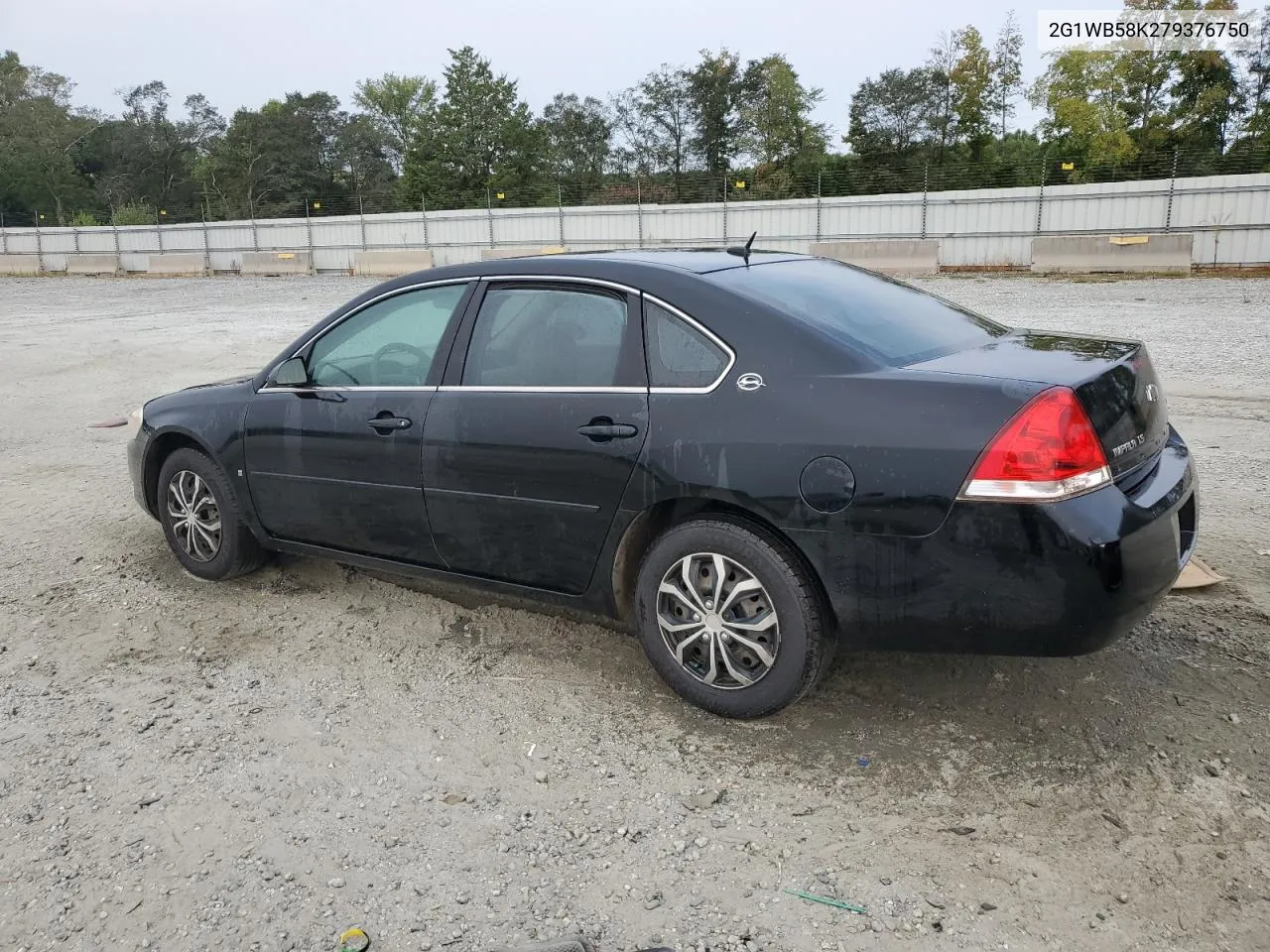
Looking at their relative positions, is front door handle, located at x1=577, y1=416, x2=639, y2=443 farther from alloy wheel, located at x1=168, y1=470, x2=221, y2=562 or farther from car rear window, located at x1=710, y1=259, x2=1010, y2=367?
alloy wheel, located at x1=168, y1=470, x2=221, y2=562

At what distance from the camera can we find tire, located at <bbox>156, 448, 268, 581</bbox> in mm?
4805

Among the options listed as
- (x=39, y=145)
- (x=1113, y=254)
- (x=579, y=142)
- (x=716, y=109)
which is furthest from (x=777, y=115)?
(x=39, y=145)

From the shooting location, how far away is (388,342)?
170 inches

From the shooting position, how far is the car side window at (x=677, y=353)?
134 inches

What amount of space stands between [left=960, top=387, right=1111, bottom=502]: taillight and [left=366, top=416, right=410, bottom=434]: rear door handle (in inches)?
86.6

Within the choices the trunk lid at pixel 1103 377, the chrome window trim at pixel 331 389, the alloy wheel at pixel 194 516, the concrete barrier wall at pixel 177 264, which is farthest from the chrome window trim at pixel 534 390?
the concrete barrier wall at pixel 177 264

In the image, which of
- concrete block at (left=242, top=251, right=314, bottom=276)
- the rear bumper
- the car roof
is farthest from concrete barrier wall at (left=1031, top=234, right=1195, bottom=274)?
concrete block at (left=242, top=251, right=314, bottom=276)

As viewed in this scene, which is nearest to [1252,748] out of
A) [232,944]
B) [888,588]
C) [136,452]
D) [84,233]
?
[888,588]

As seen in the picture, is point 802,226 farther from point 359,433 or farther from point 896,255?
point 359,433

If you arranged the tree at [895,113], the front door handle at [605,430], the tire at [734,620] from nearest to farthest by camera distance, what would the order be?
the tire at [734,620] < the front door handle at [605,430] < the tree at [895,113]

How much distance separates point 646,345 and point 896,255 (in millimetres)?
24830

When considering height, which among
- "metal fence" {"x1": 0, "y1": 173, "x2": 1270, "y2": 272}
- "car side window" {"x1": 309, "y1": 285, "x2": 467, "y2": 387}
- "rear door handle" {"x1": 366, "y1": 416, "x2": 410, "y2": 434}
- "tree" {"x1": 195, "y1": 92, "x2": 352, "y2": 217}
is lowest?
"rear door handle" {"x1": 366, "y1": 416, "x2": 410, "y2": 434}

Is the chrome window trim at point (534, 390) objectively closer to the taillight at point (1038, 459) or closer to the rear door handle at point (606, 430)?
the rear door handle at point (606, 430)

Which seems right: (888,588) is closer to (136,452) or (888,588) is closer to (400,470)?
(400,470)
